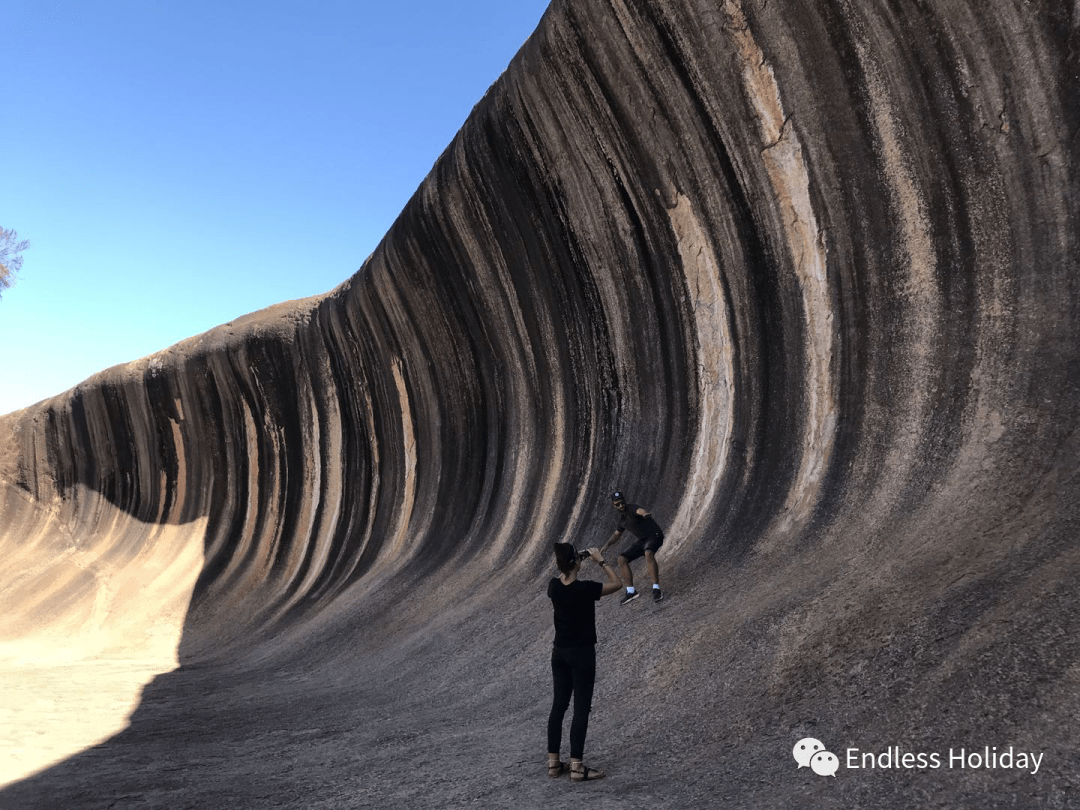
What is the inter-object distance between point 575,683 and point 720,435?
18.3 ft

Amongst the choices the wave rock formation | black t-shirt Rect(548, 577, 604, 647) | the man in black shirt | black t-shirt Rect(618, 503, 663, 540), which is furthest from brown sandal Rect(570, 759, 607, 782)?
black t-shirt Rect(618, 503, 663, 540)

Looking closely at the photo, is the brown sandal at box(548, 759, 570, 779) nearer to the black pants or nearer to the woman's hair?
the black pants

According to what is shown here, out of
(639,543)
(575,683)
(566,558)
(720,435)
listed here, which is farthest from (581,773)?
(720,435)

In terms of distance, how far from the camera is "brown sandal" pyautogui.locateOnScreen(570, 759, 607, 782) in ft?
15.5

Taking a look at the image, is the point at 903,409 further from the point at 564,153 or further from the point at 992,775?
the point at 564,153

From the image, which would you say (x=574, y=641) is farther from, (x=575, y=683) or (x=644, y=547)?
(x=644, y=547)

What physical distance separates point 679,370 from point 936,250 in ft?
11.9

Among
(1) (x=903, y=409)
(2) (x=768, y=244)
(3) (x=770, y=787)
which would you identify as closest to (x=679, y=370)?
(2) (x=768, y=244)

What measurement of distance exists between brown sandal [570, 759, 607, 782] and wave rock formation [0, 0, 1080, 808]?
118mm

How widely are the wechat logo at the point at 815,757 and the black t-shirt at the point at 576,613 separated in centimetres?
134

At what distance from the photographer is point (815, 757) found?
4.50 metres

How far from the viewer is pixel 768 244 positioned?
9.13m

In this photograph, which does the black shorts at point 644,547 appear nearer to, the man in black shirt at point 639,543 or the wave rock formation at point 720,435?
the man in black shirt at point 639,543

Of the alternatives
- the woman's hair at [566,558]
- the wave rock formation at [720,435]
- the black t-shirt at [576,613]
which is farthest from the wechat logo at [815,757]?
the woman's hair at [566,558]
